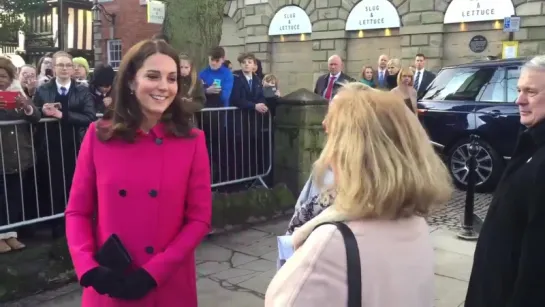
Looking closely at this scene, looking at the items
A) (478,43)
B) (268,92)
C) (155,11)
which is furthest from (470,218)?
(478,43)

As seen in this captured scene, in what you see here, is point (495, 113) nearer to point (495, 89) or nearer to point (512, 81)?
Answer: point (495, 89)

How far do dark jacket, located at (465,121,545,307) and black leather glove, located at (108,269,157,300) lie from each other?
139cm

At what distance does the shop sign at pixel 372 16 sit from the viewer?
768 inches

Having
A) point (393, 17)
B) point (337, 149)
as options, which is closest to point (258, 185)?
point (337, 149)

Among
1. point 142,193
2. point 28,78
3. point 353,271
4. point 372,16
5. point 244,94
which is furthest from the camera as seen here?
point 372,16

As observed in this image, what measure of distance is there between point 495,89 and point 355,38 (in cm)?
1312

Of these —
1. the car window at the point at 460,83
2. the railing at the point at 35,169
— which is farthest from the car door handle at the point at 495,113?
the railing at the point at 35,169

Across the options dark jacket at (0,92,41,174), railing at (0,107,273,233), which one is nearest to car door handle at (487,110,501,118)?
railing at (0,107,273,233)

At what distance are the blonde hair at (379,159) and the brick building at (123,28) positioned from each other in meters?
27.2

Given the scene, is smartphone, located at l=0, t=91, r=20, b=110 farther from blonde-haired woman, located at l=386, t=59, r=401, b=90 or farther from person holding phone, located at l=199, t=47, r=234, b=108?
blonde-haired woman, located at l=386, t=59, r=401, b=90

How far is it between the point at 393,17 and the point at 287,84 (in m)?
5.35

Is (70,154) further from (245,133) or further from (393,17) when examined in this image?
(393,17)

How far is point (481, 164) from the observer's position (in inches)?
318

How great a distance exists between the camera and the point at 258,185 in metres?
6.65
